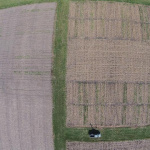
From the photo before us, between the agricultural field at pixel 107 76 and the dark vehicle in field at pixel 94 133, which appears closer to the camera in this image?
the dark vehicle in field at pixel 94 133

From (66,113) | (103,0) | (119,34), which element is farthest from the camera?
(103,0)

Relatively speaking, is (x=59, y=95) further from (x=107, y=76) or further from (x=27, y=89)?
(x=107, y=76)

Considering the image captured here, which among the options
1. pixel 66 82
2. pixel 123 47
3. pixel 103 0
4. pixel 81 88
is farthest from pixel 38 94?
→ pixel 103 0

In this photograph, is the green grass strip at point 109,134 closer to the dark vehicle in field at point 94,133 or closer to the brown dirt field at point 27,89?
the dark vehicle in field at point 94,133

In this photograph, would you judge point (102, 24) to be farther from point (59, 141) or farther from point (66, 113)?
point (59, 141)

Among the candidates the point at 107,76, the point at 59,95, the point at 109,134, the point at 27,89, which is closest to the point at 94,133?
the point at 109,134

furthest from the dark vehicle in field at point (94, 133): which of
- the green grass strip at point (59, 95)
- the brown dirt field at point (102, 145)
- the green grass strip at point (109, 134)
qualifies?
the green grass strip at point (59, 95)

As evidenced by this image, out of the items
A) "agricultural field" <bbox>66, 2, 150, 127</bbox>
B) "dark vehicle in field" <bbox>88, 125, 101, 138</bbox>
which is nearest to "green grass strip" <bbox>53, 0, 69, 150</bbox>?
"agricultural field" <bbox>66, 2, 150, 127</bbox>
